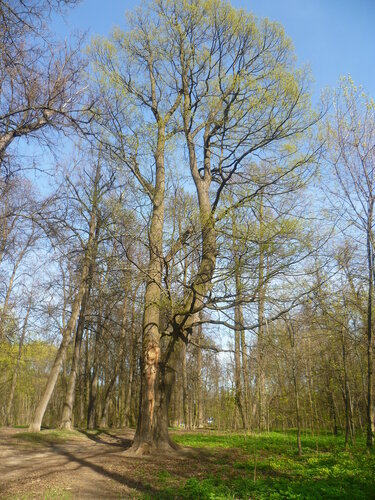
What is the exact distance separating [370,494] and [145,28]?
37.5 ft

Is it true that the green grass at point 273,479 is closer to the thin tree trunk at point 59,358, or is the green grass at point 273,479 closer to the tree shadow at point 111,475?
the tree shadow at point 111,475

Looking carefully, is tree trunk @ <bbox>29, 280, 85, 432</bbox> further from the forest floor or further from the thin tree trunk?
the forest floor

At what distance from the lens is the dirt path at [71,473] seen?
4.72m

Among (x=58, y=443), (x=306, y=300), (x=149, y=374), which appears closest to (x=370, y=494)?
(x=306, y=300)

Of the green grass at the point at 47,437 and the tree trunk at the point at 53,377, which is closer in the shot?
the green grass at the point at 47,437

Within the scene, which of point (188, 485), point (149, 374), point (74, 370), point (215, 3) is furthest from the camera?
point (74, 370)

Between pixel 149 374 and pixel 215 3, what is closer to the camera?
pixel 149 374

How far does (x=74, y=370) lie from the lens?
14.4 metres

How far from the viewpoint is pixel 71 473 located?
19.3 feet

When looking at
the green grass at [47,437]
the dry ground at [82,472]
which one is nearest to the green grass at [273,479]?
the dry ground at [82,472]

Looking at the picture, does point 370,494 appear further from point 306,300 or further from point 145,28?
point 145,28

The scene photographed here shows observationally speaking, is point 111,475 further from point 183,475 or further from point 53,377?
point 53,377

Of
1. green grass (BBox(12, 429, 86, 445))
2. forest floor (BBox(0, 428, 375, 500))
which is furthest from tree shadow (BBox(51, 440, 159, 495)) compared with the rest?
green grass (BBox(12, 429, 86, 445))

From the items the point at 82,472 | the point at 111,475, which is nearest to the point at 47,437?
the point at 82,472
